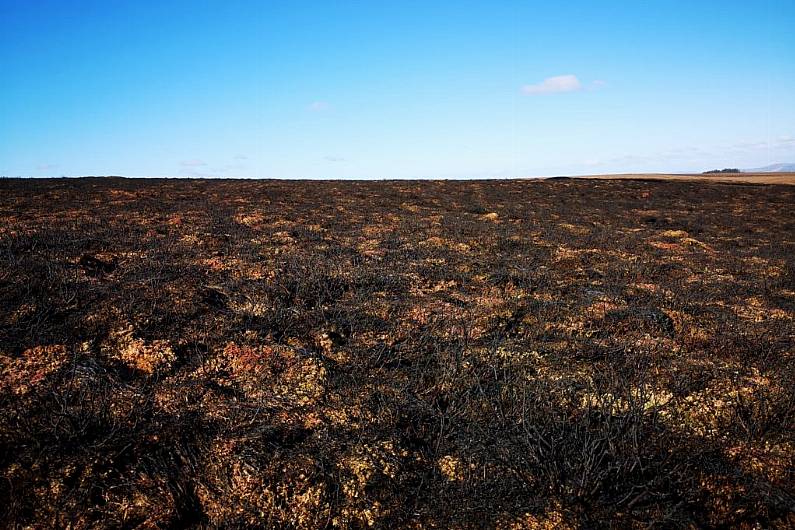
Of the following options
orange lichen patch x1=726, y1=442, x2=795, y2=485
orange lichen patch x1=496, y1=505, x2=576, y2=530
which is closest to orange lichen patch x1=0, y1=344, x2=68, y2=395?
orange lichen patch x1=496, y1=505, x2=576, y2=530

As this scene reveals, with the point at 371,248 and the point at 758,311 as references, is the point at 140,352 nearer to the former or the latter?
the point at 371,248

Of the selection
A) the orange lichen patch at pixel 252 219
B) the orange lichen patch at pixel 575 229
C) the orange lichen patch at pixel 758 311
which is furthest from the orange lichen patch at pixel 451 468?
the orange lichen patch at pixel 575 229

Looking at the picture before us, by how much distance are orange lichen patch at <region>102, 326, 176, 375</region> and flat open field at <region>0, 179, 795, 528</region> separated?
0.09ft

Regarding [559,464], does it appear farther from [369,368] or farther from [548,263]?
[548,263]

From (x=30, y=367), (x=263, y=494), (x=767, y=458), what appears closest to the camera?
(x=263, y=494)

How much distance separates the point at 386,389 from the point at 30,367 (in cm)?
339

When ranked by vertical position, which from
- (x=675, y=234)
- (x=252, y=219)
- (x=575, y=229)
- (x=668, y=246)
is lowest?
(x=668, y=246)

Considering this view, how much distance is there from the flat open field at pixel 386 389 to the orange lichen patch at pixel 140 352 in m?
0.03

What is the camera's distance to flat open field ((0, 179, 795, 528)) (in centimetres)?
301

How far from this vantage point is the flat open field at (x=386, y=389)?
3.01 metres

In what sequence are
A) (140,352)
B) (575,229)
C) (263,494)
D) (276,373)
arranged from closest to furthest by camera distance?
(263,494) < (276,373) < (140,352) < (575,229)

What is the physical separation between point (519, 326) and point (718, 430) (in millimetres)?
2429

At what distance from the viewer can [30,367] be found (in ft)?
14.1

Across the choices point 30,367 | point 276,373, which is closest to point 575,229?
point 276,373
